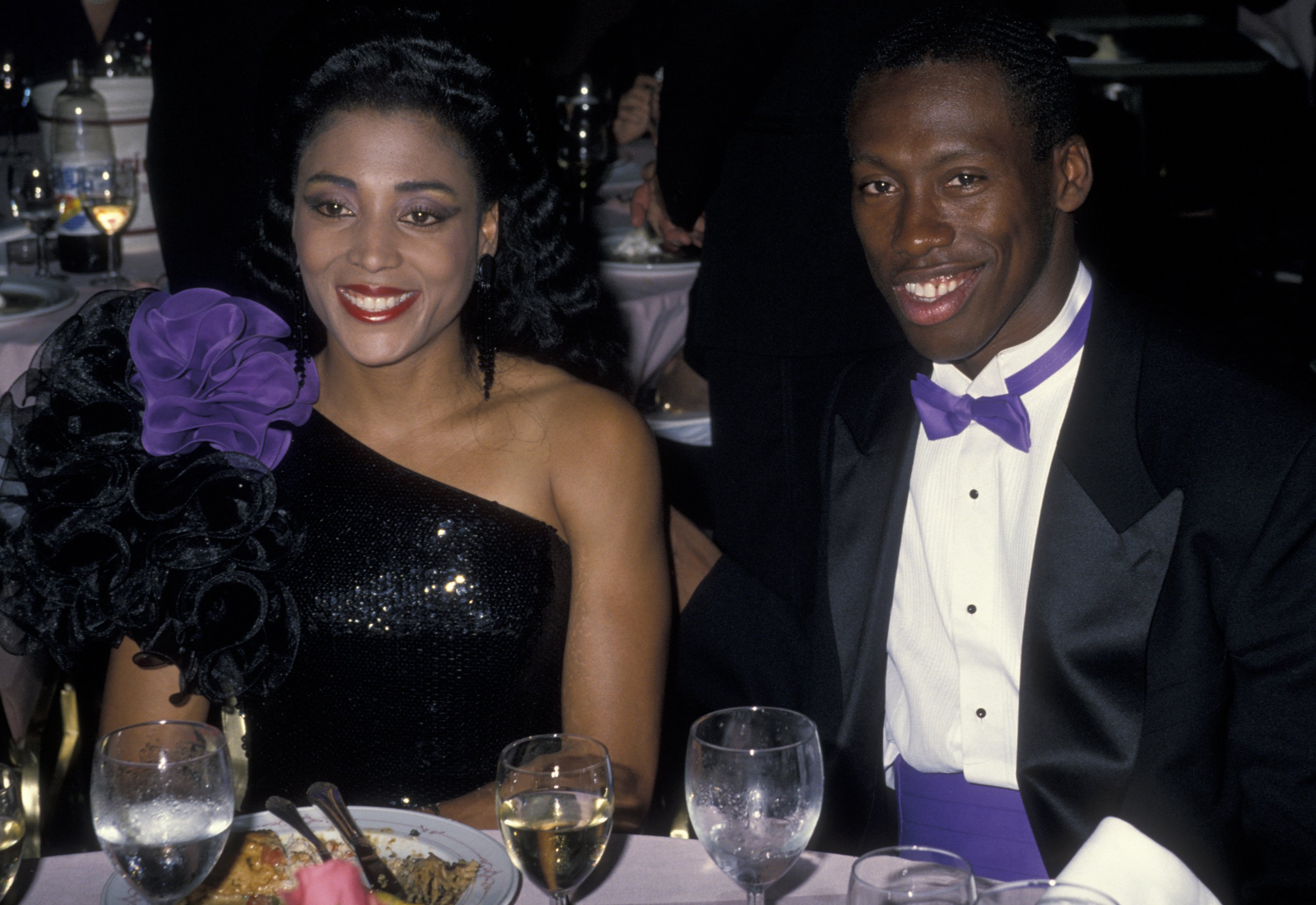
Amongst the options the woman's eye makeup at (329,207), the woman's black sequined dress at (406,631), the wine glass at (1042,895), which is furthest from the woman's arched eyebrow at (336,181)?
the wine glass at (1042,895)

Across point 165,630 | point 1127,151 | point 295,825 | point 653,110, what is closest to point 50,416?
point 165,630

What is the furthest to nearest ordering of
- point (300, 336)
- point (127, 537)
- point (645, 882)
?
point (300, 336), point (127, 537), point (645, 882)

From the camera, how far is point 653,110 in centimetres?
393

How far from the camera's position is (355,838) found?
1.32 meters

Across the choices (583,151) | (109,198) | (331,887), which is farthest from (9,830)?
(583,151)

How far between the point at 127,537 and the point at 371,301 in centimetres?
45

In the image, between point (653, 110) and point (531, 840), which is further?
point (653, 110)

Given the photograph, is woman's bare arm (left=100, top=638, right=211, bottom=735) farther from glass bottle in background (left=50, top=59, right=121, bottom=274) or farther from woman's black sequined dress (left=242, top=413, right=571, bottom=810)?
glass bottle in background (left=50, top=59, right=121, bottom=274)

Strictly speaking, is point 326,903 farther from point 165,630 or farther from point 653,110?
point 653,110

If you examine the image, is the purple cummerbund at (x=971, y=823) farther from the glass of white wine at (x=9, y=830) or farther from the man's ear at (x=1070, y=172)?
the glass of white wine at (x=9, y=830)

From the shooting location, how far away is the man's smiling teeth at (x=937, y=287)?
1736mm

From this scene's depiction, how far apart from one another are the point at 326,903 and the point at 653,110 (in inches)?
124

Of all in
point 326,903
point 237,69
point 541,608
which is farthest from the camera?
point 237,69

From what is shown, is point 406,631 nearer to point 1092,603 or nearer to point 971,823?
point 971,823
